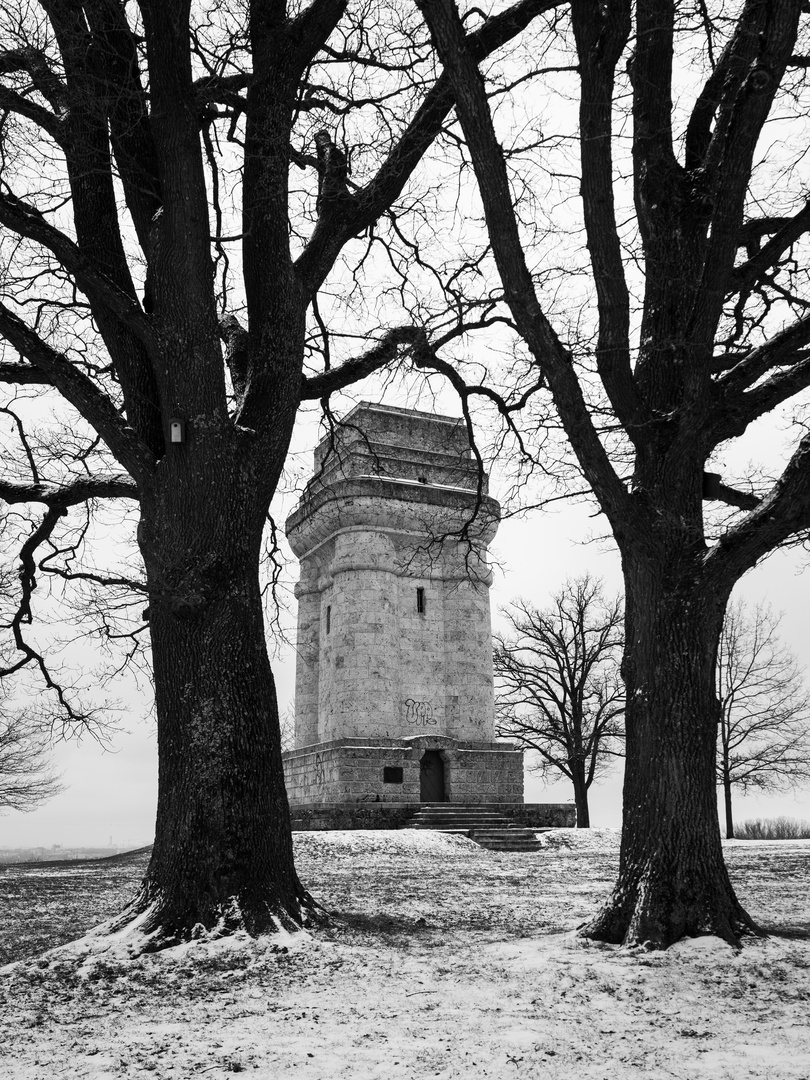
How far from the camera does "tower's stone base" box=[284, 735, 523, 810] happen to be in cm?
2205

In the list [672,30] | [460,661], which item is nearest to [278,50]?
[672,30]

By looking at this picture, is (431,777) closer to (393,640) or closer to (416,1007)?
(393,640)

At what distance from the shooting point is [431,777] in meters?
23.7

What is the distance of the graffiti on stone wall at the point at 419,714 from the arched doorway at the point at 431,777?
0.86 metres

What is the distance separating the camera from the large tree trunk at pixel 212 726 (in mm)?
6480

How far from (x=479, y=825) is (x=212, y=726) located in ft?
48.7

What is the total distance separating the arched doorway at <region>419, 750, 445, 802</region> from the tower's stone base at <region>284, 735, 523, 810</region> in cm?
3

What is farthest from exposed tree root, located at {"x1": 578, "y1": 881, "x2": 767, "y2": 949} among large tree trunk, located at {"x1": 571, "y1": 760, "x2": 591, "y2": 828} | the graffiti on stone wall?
large tree trunk, located at {"x1": 571, "y1": 760, "x2": 591, "y2": 828}

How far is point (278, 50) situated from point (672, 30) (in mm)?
3539

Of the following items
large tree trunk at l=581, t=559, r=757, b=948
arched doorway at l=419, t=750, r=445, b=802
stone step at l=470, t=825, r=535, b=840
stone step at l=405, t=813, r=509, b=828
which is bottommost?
stone step at l=470, t=825, r=535, b=840

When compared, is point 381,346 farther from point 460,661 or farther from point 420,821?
point 460,661

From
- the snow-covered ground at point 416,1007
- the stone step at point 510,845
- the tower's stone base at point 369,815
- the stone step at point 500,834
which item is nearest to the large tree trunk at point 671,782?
the snow-covered ground at point 416,1007

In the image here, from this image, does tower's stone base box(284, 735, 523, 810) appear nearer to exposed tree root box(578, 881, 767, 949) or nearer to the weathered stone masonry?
the weathered stone masonry

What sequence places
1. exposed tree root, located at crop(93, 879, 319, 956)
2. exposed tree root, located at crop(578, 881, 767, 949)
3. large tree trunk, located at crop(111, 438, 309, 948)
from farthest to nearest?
large tree trunk, located at crop(111, 438, 309, 948) → exposed tree root, located at crop(93, 879, 319, 956) → exposed tree root, located at crop(578, 881, 767, 949)
